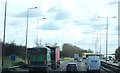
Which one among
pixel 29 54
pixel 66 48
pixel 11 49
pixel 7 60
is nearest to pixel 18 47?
pixel 11 49

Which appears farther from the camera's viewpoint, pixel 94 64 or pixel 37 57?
pixel 94 64

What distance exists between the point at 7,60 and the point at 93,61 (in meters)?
17.1

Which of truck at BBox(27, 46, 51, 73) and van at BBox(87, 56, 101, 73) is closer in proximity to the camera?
truck at BBox(27, 46, 51, 73)

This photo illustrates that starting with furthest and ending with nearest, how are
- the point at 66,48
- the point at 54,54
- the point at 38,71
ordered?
1. the point at 66,48
2. the point at 54,54
3. the point at 38,71

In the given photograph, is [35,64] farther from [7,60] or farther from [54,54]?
[7,60]

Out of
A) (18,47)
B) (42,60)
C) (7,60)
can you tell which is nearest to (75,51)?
(18,47)

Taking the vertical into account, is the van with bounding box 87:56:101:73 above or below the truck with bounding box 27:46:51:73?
below

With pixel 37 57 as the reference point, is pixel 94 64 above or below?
below

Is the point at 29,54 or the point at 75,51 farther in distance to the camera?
the point at 75,51

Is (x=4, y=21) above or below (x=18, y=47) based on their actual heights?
above

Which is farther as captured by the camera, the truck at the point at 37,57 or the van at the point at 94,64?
the van at the point at 94,64

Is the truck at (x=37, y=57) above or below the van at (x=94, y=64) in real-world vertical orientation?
above

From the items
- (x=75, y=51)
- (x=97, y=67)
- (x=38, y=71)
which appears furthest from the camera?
(x=75, y=51)

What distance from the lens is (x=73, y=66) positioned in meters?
34.8
